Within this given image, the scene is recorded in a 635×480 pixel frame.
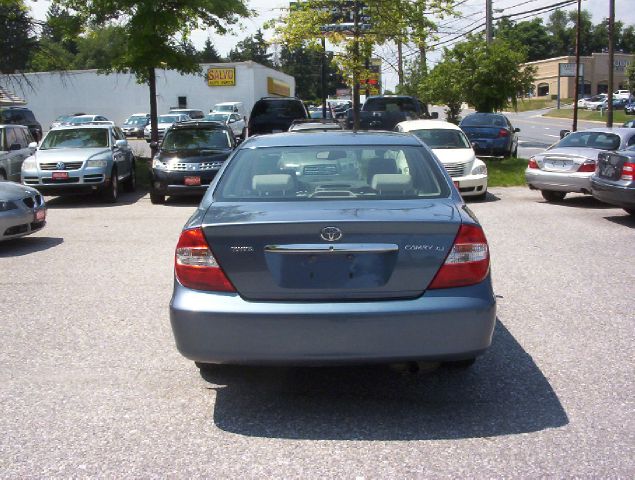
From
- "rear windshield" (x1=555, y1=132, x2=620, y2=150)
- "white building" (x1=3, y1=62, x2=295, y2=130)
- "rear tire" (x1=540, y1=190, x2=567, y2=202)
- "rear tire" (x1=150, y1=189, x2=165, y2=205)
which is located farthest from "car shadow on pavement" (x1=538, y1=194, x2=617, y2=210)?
"white building" (x1=3, y1=62, x2=295, y2=130)

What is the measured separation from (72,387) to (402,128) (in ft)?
44.4

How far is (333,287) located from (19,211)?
286 inches

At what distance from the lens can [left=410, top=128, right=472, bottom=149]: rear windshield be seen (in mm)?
16292

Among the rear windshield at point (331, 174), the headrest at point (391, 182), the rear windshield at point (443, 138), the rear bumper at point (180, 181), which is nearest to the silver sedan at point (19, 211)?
the rear bumper at point (180, 181)

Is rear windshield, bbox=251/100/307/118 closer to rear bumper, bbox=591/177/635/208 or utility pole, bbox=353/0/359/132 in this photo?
utility pole, bbox=353/0/359/132

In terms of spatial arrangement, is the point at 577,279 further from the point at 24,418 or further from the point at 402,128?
the point at 402,128

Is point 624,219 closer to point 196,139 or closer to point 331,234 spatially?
point 196,139

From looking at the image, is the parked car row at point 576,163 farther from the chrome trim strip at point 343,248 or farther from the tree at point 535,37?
the tree at point 535,37

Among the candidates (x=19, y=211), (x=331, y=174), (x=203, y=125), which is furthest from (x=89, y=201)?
(x=331, y=174)

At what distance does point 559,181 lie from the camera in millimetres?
14734

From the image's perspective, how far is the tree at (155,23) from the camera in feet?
60.5

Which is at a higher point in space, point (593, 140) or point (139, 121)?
point (139, 121)

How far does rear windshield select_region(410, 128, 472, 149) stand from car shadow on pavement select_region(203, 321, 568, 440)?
11094 mm

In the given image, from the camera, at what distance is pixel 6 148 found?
16703mm
